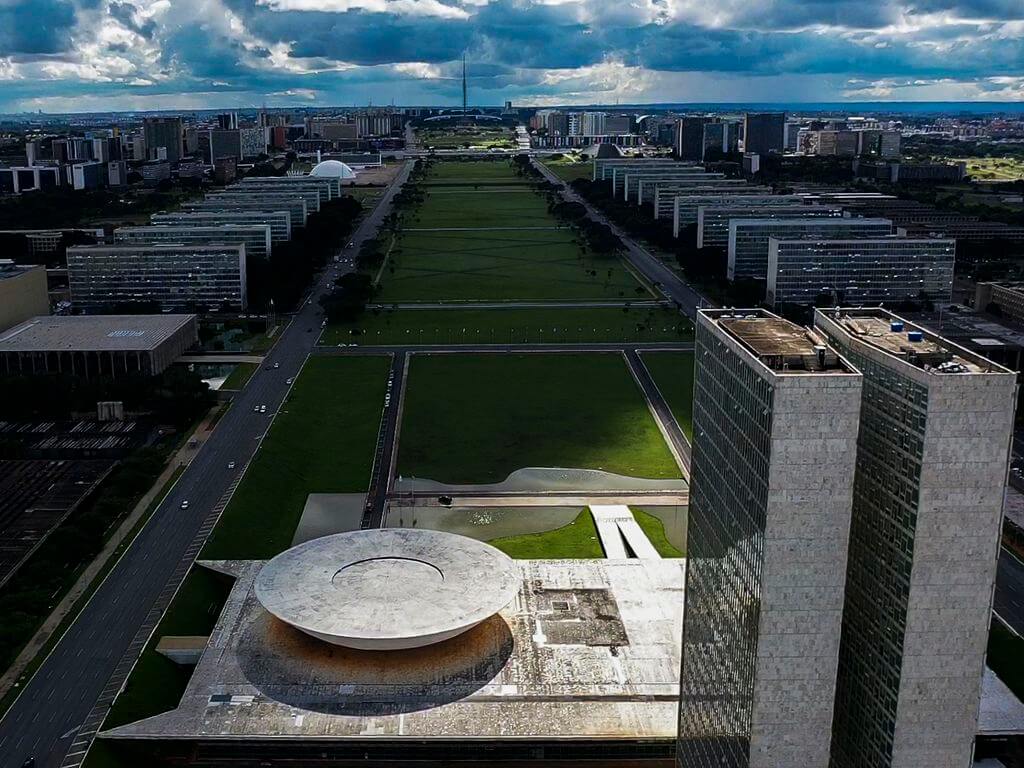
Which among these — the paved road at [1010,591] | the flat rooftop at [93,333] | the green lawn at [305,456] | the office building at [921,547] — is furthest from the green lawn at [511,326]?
the office building at [921,547]

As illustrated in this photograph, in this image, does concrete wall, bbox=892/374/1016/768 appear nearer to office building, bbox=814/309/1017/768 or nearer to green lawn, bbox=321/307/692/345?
office building, bbox=814/309/1017/768

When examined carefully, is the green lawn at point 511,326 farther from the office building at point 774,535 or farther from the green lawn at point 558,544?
the office building at point 774,535

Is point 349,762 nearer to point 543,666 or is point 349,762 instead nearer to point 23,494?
point 543,666

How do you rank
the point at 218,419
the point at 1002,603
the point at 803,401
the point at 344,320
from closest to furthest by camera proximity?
the point at 803,401, the point at 1002,603, the point at 218,419, the point at 344,320

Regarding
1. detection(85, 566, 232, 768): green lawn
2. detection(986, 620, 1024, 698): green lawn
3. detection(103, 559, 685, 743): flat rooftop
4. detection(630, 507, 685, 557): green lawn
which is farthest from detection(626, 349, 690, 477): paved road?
detection(85, 566, 232, 768): green lawn

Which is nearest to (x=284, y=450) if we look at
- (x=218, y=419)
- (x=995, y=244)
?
(x=218, y=419)

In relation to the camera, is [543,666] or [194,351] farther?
[194,351]

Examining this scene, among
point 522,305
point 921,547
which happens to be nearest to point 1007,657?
point 921,547
